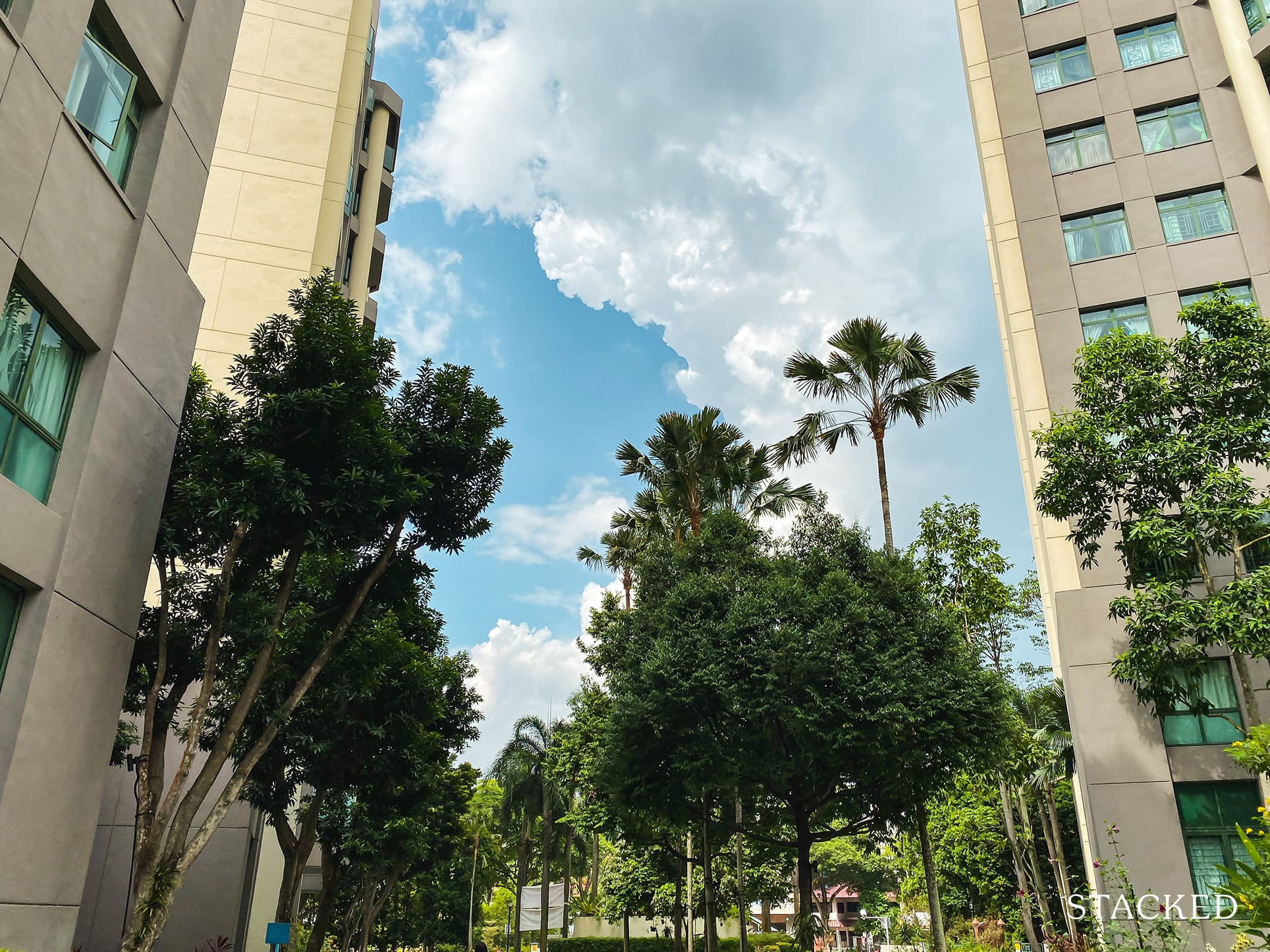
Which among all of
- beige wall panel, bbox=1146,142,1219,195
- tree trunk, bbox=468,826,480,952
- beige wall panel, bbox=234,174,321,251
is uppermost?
beige wall panel, bbox=234,174,321,251

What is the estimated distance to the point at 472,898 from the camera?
52844 mm

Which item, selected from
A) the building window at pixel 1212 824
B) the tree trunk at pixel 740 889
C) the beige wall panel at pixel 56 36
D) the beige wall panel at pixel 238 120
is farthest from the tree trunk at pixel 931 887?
the beige wall panel at pixel 238 120

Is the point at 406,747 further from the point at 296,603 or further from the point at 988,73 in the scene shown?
the point at 988,73

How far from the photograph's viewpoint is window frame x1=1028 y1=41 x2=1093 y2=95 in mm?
26031

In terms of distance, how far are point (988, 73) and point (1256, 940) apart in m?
24.7

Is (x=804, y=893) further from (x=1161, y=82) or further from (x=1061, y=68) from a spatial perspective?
(x=1061, y=68)

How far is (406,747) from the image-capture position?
22.0 meters

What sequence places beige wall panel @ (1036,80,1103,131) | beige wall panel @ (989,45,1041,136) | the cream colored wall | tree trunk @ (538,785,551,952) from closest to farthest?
beige wall panel @ (1036,80,1103,131) < beige wall panel @ (989,45,1041,136) < the cream colored wall < tree trunk @ (538,785,551,952)

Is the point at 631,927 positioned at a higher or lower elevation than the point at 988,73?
lower

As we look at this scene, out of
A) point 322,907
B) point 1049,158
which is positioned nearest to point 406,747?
point 322,907

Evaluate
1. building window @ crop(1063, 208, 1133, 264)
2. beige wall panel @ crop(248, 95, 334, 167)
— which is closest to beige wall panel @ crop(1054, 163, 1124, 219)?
building window @ crop(1063, 208, 1133, 264)

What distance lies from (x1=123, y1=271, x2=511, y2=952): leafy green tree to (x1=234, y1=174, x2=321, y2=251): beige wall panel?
2098 cm

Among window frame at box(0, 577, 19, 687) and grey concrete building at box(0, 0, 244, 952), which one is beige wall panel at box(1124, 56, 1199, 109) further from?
window frame at box(0, 577, 19, 687)

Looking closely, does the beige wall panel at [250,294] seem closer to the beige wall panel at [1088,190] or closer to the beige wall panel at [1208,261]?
the beige wall panel at [1088,190]
